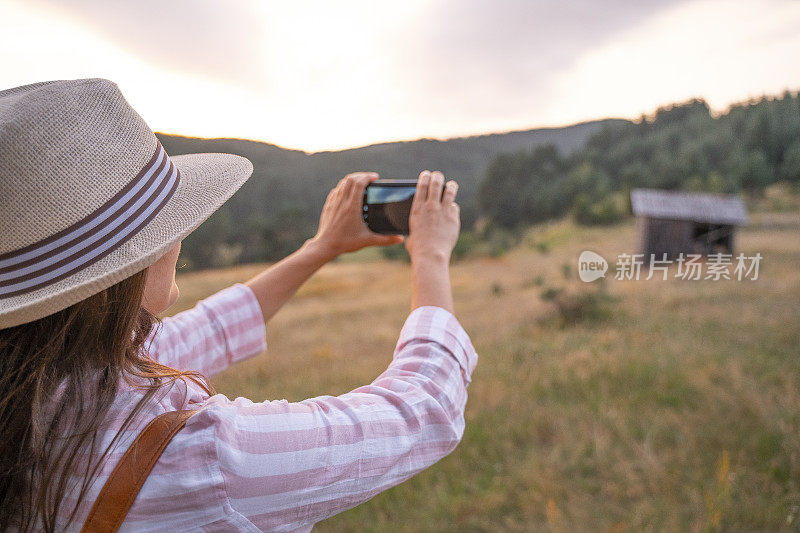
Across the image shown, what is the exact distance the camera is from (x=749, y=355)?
11.9ft

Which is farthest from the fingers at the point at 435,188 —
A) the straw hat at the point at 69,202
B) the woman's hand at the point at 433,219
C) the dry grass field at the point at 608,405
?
the dry grass field at the point at 608,405

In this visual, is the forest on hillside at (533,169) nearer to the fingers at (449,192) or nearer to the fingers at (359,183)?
the fingers at (359,183)

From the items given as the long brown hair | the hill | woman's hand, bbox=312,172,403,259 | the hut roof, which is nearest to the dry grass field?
the hill

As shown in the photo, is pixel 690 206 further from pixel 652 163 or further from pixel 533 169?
pixel 533 169

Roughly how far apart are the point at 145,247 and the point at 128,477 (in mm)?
Answer: 274

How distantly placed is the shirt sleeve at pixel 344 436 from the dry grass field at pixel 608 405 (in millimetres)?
1805

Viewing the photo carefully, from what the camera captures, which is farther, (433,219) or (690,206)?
(690,206)

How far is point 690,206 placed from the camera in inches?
466

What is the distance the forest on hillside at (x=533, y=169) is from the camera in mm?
3105

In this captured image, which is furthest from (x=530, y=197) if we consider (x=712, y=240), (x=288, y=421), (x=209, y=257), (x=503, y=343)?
(x=288, y=421)

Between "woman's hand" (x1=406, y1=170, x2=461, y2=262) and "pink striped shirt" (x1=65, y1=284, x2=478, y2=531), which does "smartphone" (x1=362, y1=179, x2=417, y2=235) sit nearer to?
"woman's hand" (x1=406, y1=170, x2=461, y2=262)

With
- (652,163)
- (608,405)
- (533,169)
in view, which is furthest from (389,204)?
(533,169)

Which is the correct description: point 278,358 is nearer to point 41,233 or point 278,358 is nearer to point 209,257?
point 41,233

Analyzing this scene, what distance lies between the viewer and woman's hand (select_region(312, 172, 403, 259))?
3.61 feet
